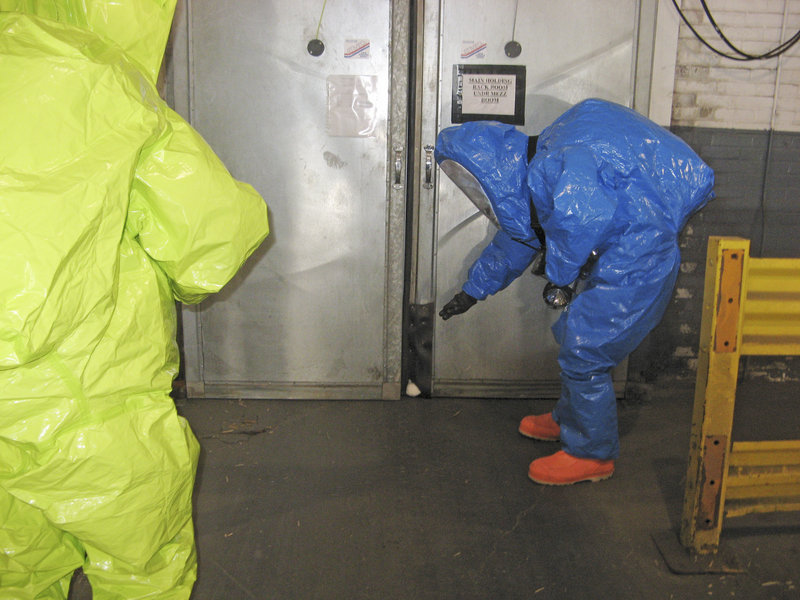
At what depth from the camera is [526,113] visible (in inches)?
124

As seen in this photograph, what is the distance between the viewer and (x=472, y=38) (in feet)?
10.1

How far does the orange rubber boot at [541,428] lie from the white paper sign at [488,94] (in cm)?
152

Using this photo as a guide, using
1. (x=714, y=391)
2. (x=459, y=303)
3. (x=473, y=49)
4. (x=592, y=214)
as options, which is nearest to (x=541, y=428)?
(x=459, y=303)

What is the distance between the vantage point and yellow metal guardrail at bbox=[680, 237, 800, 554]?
1.86m

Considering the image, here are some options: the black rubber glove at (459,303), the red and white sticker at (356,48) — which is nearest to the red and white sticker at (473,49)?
the red and white sticker at (356,48)

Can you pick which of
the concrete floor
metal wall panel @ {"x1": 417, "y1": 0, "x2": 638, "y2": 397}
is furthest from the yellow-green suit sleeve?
metal wall panel @ {"x1": 417, "y1": 0, "x2": 638, "y2": 397}

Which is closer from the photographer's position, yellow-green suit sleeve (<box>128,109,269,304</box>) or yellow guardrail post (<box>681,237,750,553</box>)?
yellow-green suit sleeve (<box>128,109,269,304</box>)

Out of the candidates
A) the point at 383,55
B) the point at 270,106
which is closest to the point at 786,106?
the point at 383,55

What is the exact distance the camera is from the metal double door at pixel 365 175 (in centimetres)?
306

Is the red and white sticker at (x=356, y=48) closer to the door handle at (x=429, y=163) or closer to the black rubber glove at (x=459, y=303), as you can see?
the door handle at (x=429, y=163)

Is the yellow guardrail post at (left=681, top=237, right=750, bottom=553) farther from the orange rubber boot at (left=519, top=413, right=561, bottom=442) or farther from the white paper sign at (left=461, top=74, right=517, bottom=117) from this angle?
the white paper sign at (left=461, top=74, right=517, bottom=117)

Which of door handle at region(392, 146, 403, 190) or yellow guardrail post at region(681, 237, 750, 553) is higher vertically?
door handle at region(392, 146, 403, 190)

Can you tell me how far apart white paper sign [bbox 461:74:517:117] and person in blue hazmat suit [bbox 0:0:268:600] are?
198cm

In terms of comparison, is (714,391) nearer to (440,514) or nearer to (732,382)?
(732,382)
